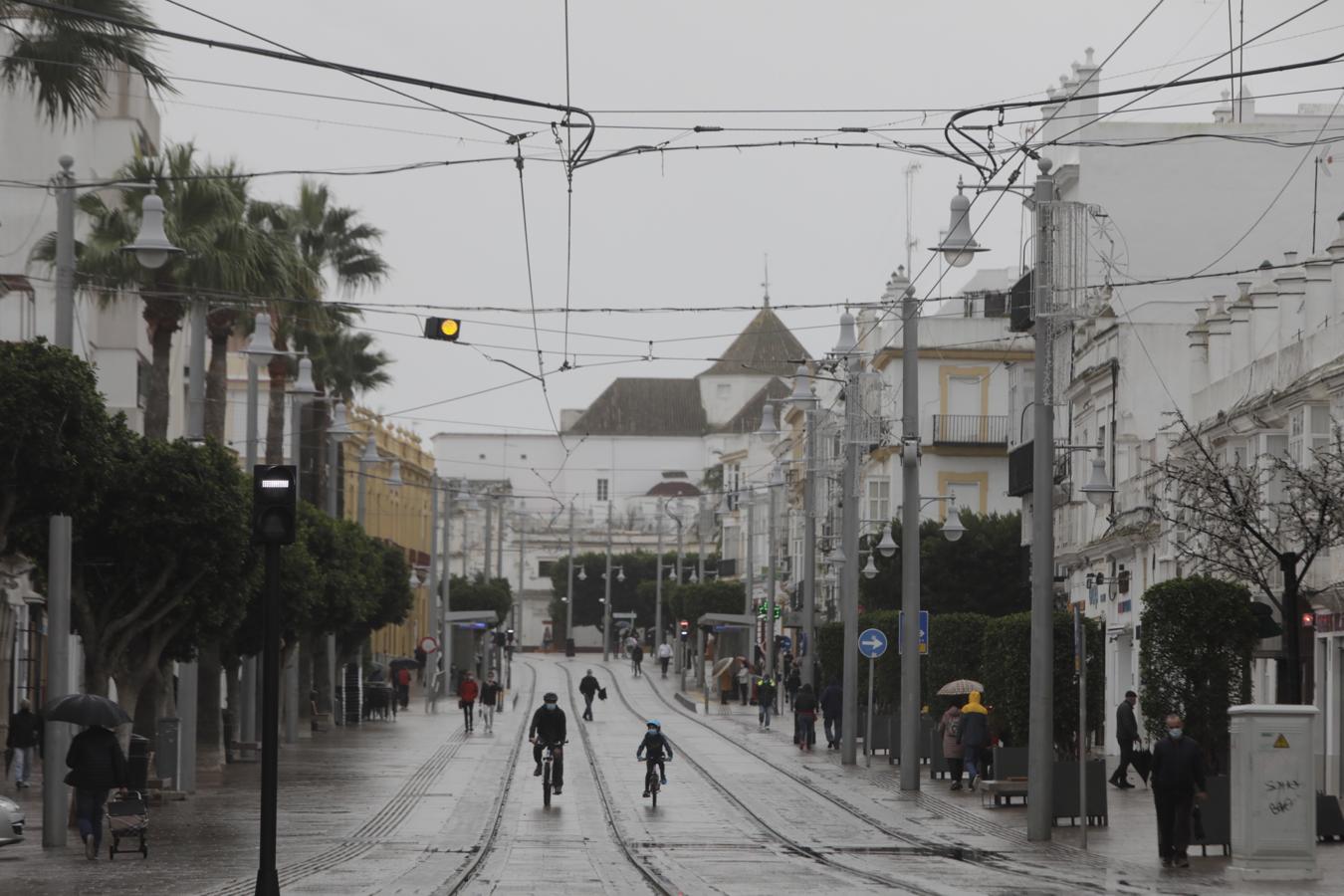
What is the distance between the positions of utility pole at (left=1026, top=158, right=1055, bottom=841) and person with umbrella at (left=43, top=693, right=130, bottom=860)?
397 inches

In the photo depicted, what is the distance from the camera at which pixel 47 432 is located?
2030 centimetres

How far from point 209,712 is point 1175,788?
2099cm

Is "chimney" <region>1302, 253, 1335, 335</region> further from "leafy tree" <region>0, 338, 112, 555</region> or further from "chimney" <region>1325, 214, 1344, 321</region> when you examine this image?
"leafy tree" <region>0, 338, 112, 555</region>

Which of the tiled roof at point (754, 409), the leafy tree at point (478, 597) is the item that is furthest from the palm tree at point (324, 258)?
the tiled roof at point (754, 409)

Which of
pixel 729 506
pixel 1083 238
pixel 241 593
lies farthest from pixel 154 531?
pixel 729 506

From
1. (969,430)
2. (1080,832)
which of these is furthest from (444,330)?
(969,430)

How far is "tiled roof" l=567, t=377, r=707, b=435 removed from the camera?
190125 mm

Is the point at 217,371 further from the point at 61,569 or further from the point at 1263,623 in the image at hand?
the point at 1263,623

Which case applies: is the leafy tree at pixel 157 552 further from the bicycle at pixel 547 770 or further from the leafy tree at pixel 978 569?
the leafy tree at pixel 978 569

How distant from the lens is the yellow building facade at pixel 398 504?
100562 millimetres

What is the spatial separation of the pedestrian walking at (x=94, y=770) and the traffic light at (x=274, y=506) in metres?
7.16

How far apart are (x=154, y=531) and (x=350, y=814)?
177 inches

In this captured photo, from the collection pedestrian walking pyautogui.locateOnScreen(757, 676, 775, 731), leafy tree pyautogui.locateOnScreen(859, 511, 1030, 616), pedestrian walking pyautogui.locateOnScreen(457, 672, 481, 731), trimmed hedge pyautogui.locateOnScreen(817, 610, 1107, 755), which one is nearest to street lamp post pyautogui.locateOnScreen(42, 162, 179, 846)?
trimmed hedge pyautogui.locateOnScreen(817, 610, 1107, 755)

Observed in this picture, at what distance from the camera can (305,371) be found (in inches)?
1533
